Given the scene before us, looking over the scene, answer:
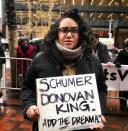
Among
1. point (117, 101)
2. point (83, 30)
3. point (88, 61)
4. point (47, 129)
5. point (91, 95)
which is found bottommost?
point (117, 101)

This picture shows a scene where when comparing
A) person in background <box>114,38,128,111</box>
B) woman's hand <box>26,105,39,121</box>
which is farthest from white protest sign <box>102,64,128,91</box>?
woman's hand <box>26,105,39,121</box>

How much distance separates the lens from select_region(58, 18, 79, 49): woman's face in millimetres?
2984

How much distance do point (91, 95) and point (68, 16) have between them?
2.07 feet

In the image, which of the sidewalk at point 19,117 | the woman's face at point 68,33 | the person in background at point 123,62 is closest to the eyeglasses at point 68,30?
the woman's face at point 68,33

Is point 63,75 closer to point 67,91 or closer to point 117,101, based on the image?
point 67,91

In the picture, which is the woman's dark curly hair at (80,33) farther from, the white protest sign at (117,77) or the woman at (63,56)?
the white protest sign at (117,77)

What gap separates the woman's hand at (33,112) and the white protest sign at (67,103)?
4cm

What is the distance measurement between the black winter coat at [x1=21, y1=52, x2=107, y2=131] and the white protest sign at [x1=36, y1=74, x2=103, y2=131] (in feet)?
0.23

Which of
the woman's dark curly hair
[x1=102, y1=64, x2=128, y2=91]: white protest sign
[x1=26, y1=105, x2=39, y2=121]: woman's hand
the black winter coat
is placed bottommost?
[x1=102, y1=64, x2=128, y2=91]: white protest sign

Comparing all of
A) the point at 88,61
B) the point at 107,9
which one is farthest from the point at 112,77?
the point at 107,9

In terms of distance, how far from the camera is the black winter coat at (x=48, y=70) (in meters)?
3.00

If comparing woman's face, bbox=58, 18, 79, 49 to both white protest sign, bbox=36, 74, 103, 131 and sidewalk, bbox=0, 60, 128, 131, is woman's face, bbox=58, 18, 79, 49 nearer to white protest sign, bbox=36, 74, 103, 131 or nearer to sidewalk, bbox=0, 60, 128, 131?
white protest sign, bbox=36, 74, 103, 131

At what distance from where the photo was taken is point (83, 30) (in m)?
3.06

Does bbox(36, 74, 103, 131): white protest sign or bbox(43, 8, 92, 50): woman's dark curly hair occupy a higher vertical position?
bbox(43, 8, 92, 50): woman's dark curly hair
